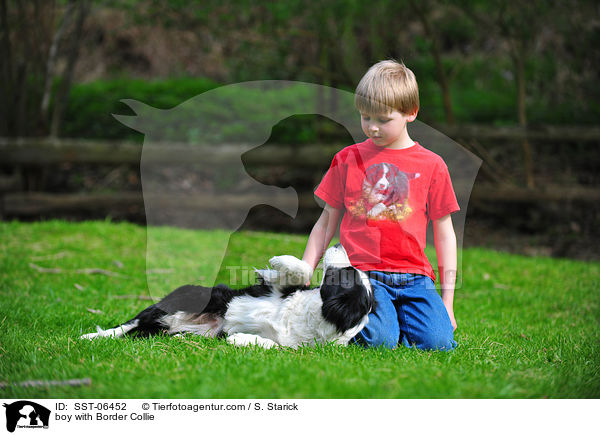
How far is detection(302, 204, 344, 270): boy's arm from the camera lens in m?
2.90

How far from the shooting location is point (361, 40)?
28.1 ft

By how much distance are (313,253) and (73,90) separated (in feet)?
26.8

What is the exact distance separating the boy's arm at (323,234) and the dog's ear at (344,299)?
274 millimetres

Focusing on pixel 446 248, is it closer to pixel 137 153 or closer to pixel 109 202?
pixel 137 153

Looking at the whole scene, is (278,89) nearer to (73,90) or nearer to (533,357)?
(533,357)

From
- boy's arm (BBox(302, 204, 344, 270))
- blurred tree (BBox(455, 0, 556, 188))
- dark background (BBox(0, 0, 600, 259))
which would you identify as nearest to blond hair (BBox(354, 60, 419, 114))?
boy's arm (BBox(302, 204, 344, 270))

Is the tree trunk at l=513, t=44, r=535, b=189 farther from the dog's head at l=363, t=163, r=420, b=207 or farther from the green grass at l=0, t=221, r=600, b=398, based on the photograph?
the dog's head at l=363, t=163, r=420, b=207

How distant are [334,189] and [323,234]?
0.79 ft

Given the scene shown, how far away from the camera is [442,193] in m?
2.88

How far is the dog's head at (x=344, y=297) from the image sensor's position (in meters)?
2.59
